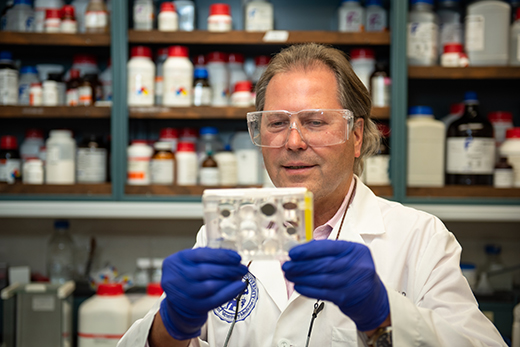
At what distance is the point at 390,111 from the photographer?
182 cm

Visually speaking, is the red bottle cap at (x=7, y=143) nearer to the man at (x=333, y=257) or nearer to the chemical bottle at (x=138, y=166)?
the chemical bottle at (x=138, y=166)

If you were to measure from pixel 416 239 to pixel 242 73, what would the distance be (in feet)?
3.76

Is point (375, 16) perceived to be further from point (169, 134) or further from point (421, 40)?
point (169, 134)

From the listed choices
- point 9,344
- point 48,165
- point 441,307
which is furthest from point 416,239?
point 9,344

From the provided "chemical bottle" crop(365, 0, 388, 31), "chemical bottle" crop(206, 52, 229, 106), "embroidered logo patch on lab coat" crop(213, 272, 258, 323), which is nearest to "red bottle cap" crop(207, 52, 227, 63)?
"chemical bottle" crop(206, 52, 229, 106)

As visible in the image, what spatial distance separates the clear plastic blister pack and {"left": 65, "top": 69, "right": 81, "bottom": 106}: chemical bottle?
135 cm

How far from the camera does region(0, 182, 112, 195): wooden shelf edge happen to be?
185 centimetres

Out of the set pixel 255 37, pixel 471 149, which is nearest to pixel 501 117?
pixel 471 149

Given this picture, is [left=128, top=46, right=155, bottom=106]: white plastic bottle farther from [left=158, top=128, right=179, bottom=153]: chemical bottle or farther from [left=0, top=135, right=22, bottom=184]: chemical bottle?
[left=0, top=135, right=22, bottom=184]: chemical bottle

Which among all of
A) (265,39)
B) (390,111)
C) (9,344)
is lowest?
(9,344)

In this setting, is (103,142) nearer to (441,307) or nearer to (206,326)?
(206,326)

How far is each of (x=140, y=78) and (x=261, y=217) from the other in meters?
1.27

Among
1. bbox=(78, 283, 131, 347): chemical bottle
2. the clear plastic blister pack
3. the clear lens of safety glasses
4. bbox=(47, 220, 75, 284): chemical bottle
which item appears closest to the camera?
the clear plastic blister pack

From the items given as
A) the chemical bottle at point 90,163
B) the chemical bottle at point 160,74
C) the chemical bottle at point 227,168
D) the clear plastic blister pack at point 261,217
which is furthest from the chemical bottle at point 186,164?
the clear plastic blister pack at point 261,217
